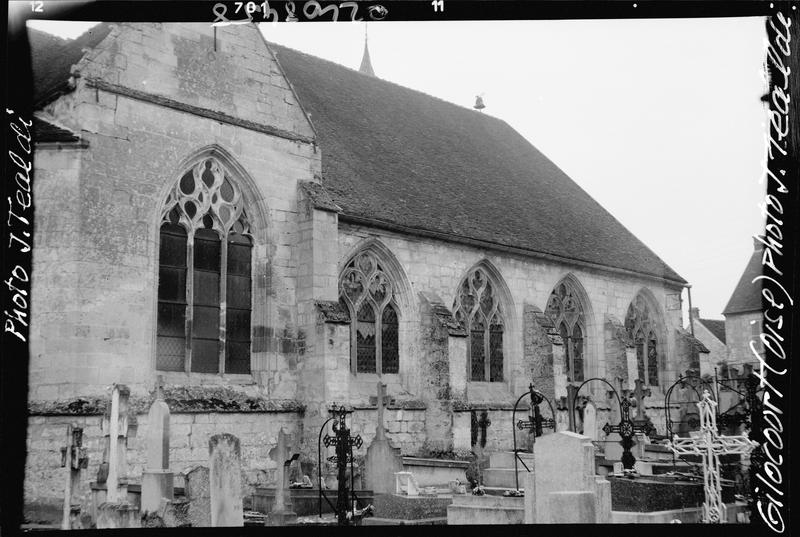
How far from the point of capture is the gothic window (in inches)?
947

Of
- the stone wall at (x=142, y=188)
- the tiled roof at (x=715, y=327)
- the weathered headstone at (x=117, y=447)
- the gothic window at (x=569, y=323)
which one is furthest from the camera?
the tiled roof at (x=715, y=327)

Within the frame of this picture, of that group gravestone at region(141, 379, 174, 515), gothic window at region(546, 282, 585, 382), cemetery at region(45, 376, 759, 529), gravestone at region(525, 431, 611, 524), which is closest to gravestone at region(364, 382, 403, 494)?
cemetery at region(45, 376, 759, 529)

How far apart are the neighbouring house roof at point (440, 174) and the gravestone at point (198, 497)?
7.38 m

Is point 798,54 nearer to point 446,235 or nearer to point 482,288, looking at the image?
point 446,235

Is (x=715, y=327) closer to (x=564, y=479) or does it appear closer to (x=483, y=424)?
(x=483, y=424)

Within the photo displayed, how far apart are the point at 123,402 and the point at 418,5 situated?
6570mm

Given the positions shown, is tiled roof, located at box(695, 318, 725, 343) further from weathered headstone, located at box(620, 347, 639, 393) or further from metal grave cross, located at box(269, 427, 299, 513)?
Answer: metal grave cross, located at box(269, 427, 299, 513)

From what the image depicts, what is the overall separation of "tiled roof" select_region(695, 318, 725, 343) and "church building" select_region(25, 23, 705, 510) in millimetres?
20105

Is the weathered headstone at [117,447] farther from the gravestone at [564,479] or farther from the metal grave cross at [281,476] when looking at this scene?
the gravestone at [564,479]

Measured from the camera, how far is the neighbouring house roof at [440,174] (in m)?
19.6

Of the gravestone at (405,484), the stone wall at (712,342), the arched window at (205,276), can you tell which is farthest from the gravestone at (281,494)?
the stone wall at (712,342)

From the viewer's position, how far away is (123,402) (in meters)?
12.0

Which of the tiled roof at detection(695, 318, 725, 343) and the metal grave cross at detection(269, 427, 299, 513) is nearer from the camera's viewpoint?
the metal grave cross at detection(269, 427, 299, 513)

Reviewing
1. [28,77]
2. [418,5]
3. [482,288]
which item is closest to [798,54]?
[418,5]
